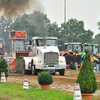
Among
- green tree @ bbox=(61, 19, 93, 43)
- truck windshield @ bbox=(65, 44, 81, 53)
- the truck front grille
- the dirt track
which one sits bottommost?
the dirt track

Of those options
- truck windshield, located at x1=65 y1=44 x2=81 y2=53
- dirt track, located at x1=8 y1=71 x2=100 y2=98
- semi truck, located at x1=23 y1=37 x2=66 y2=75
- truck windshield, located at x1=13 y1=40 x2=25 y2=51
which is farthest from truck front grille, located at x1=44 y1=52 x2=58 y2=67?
truck windshield, located at x1=65 y1=44 x2=81 y2=53

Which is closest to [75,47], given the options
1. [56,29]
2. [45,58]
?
[45,58]

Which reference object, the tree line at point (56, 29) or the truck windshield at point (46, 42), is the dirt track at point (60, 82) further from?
the tree line at point (56, 29)

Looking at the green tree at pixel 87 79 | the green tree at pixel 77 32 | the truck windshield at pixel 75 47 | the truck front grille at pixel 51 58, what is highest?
the green tree at pixel 77 32

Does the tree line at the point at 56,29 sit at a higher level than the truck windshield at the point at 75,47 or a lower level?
higher

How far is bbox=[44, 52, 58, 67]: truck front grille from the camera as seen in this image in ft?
77.9

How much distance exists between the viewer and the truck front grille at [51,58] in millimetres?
23750

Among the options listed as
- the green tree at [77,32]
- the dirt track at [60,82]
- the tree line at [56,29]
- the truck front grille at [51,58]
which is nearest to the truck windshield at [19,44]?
the truck front grille at [51,58]

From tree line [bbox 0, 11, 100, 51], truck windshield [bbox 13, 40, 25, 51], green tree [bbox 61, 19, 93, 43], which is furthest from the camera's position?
green tree [bbox 61, 19, 93, 43]

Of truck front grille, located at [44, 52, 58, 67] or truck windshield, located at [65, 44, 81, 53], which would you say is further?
truck windshield, located at [65, 44, 81, 53]

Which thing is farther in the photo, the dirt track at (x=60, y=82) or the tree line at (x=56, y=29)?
the tree line at (x=56, y=29)

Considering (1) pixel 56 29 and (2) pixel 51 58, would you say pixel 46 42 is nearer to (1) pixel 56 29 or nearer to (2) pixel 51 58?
(2) pixel 51 58

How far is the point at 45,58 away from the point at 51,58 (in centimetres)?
47

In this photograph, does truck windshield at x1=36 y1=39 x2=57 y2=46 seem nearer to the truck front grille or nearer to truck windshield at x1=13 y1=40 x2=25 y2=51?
the truck front grille
